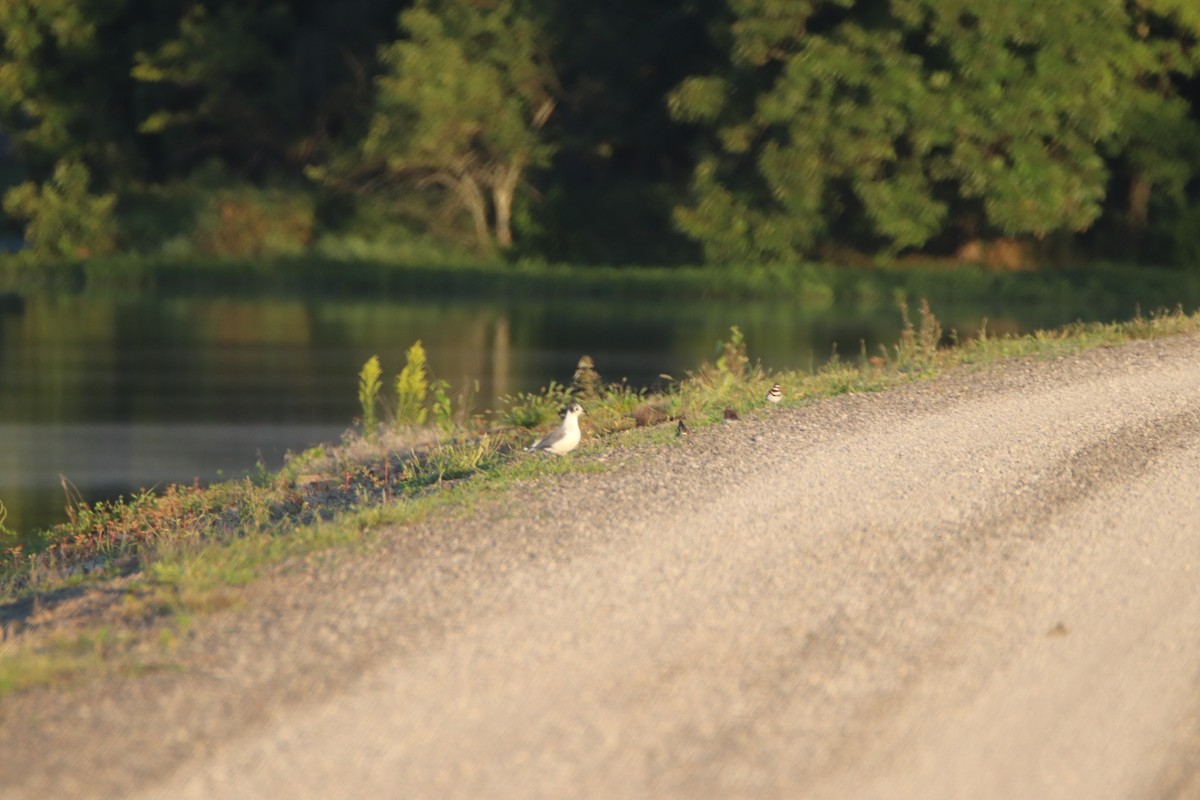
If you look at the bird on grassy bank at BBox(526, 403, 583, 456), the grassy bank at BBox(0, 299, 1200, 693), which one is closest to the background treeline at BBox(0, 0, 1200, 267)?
the grassy bank at BBox(0, 299, 1200, 693)

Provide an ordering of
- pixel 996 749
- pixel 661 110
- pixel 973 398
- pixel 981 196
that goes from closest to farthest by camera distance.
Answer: pixel 996 749
pixel 973 398
pixel 981 196
pixel 661 110

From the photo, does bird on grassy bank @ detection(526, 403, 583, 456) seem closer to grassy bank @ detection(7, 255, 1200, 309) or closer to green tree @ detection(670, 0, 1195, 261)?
grassy bank @ detection(7, 255, 1200, 309)

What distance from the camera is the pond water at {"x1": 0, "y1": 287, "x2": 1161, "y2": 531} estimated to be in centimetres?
2028

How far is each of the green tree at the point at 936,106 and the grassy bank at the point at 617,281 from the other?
126 cm

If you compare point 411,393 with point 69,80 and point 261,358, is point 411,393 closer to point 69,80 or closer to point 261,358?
point 261,358

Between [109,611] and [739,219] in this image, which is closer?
[109,611]

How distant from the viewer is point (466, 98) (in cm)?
4681

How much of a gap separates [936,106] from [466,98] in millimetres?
12564

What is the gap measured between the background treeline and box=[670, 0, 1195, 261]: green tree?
0.23ft

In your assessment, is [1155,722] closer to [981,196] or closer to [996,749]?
[996,749]

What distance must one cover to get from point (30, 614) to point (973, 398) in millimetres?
7614

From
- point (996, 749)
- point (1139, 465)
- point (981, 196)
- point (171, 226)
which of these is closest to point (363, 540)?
point (996, 749)

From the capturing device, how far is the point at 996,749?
621cm

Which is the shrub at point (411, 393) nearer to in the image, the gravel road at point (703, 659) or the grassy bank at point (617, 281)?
the gravel road at point (703, 659)
